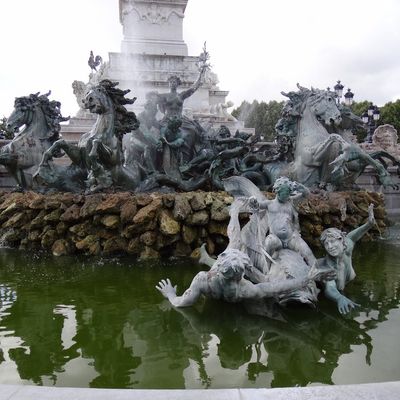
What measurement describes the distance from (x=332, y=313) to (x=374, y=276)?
1800 millimetres

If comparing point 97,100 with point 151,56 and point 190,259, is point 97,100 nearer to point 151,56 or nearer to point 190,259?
point 190,259

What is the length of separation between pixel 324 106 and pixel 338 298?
5.49m

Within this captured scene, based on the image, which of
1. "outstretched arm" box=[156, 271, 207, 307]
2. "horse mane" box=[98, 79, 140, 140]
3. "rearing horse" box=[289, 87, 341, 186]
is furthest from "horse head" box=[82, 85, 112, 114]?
"outstretched arm" box=[156, 271, 207, 307]

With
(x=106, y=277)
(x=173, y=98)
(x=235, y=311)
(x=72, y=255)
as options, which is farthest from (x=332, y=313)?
(x=173, y=98)

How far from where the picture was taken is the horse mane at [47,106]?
8.95 m

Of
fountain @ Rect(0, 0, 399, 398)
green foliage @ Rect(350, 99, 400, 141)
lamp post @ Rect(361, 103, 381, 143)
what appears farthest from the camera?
green foliage @ Rect(350, 99, 400, 141)

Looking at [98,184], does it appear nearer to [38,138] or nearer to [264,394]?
[38,138]

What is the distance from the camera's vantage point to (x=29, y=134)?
8922mm

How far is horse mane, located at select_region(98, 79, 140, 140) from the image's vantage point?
25.1ft

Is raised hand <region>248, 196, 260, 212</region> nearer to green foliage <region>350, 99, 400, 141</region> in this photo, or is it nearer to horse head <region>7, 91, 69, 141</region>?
horse head <region>7, 91, 69, 141</region>

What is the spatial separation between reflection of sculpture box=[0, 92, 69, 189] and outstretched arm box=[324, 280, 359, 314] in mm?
7052

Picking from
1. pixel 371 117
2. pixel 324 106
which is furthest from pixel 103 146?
pixel 371 117

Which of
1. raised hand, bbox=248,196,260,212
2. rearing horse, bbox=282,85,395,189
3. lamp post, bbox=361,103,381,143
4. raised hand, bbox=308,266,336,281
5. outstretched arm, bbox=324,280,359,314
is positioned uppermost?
lamp post, bbox=361,103,381,143

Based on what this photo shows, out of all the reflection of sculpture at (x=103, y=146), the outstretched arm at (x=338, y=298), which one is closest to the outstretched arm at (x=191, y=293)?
the outstretched arm at (x=338, y=298)
